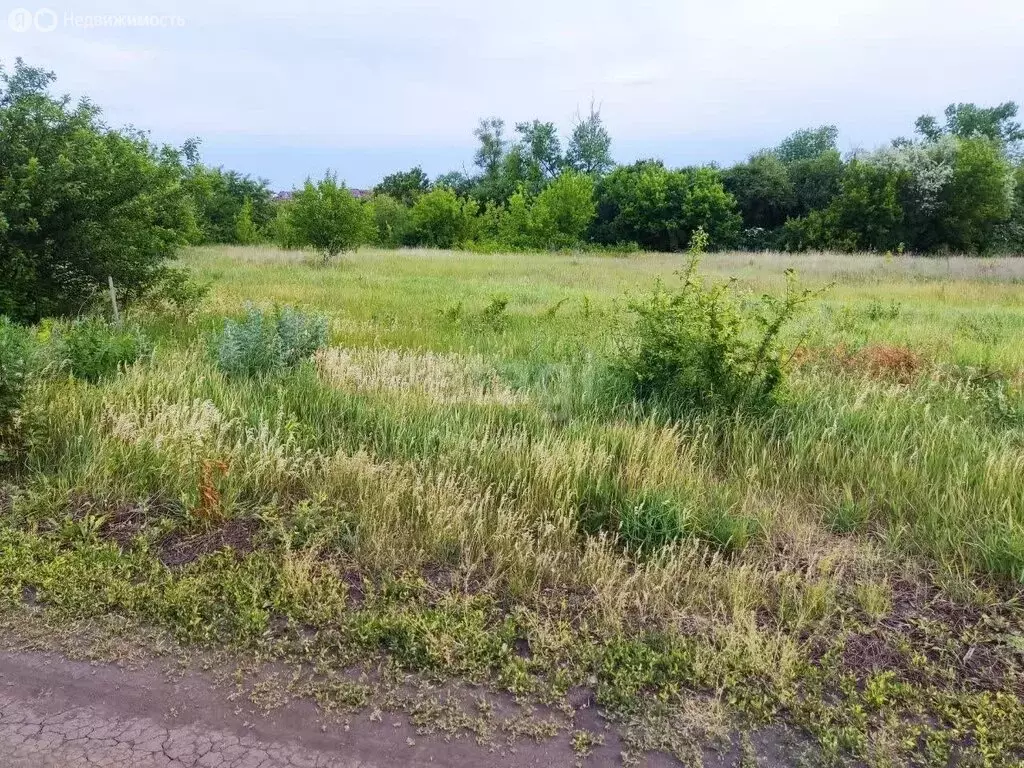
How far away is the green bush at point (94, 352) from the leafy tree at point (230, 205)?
4837 cm

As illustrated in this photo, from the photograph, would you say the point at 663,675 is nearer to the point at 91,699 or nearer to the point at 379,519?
the point at 379,519

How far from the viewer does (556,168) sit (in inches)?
2844

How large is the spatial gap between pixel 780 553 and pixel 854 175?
48.0 meters

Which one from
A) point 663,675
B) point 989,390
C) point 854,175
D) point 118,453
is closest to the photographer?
point 663,675

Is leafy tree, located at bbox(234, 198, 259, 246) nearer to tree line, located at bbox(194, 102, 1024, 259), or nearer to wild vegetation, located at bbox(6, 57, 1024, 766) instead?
tree line, located at bbox(194, 102, 1024, 259)

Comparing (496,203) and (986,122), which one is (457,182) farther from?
(986,122)

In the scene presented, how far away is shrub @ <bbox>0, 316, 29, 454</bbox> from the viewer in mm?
4895

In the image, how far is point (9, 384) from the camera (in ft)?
16.1

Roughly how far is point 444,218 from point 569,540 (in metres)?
49.3

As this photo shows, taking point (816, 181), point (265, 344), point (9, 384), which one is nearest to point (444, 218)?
point (816, 181)

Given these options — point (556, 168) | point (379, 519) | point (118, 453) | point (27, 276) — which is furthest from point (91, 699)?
point (556, 168)

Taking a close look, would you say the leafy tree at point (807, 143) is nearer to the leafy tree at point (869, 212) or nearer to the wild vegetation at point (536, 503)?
the leafy tree at point (869, 212)

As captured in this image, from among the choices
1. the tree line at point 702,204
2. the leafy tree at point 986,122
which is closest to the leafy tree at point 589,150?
the tree line at point 702,204

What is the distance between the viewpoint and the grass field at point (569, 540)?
10.2 feet
